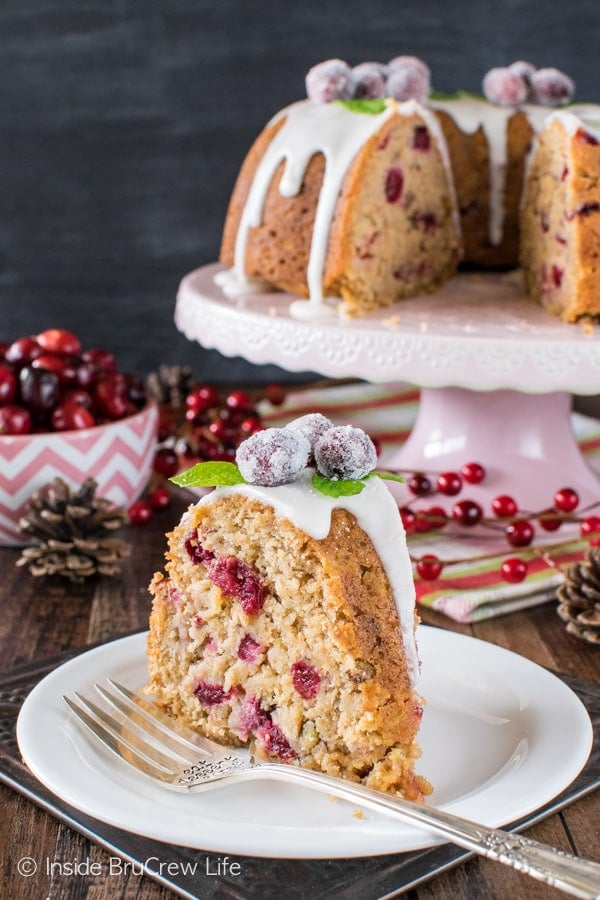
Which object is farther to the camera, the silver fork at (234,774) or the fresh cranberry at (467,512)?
the fresh cranberry at (467,512)

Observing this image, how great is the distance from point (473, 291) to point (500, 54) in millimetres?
962

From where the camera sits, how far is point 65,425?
2186mm

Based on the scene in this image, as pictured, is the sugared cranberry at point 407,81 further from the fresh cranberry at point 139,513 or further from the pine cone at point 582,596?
the pine cone at point 582,596

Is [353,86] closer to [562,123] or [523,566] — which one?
[562,123]

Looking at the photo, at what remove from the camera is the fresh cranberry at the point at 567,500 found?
7.06ft

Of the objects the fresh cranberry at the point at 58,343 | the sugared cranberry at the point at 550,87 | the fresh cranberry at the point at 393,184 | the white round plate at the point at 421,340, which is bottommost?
the fresh cranberry at the point at 58,343

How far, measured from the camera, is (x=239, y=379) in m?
3.57

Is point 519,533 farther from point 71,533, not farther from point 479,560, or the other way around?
point 71,533

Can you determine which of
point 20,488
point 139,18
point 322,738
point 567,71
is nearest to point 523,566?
point 322,738

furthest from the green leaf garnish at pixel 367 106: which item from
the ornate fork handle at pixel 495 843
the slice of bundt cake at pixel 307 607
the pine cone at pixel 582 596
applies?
the ornate fork handle at pixel 495 843

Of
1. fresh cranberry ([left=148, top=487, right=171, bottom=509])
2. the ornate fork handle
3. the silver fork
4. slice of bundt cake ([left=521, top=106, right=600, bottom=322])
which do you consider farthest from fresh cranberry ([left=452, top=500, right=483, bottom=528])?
the ornate fork handle

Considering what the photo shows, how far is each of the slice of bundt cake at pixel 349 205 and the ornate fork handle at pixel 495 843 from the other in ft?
4.09

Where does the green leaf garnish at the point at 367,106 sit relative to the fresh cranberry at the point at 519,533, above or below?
above

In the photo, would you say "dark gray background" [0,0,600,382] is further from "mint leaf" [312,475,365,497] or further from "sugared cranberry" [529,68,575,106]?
"mint leaf" [312,475,365,497]
